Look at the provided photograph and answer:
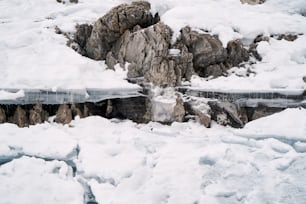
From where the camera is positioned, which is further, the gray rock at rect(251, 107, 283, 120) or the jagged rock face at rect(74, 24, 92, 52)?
the jagged rock face at rect(74, 24, 92, 52)

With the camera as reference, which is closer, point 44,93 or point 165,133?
point 165,133

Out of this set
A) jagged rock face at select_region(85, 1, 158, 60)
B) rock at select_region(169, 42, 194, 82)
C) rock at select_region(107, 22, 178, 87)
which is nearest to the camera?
rock at select_region(107, 22, 178, 87)

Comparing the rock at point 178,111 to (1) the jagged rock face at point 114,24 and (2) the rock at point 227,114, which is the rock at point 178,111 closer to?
(2) the rock at point 227,114

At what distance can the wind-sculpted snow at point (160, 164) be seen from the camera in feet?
18.2

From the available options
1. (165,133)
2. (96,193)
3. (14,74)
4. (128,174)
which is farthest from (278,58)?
(14,74)

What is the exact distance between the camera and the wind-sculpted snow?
18.2 feet

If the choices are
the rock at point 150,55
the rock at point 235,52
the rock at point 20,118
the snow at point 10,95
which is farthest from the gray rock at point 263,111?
the snow at point 10,95

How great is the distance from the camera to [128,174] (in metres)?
6.18

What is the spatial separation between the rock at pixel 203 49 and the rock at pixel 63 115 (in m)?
3.54

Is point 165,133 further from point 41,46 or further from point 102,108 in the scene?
point 41,46

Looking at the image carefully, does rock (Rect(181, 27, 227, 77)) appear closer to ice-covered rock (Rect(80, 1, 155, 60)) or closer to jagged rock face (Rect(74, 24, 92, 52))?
ice-covered rock (Rect(80, 1, 155, 60))

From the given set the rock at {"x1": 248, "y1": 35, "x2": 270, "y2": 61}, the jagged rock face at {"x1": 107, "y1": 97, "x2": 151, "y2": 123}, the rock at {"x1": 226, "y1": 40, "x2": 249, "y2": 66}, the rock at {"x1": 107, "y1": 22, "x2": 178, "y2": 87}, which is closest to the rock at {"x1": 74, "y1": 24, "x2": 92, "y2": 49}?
the rock at {"x1": 107, "y1": 22, "x2": 178, "y2": 87}

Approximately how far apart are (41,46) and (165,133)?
15.8 feet

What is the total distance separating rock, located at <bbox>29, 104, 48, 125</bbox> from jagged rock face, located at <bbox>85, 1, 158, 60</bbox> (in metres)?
2.34
